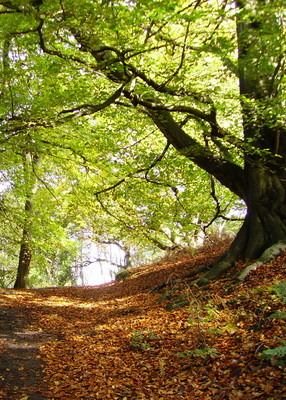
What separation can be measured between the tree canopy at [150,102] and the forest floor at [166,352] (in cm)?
198

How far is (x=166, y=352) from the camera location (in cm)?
450

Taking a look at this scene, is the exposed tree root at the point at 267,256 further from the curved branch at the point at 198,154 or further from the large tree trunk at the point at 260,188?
the curved branch at the point at 198,154

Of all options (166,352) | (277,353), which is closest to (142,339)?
(166,352)

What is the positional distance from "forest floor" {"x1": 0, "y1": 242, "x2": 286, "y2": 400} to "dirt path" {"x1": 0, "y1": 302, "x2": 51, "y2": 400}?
0.01 metres

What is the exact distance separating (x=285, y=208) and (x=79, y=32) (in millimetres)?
5675

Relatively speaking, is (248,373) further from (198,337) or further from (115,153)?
(115,153)

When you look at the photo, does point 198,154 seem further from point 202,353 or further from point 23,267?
point 23,267

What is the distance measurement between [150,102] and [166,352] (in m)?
4.52

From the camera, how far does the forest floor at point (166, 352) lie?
11.2 ft

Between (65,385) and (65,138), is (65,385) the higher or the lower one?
the lower one

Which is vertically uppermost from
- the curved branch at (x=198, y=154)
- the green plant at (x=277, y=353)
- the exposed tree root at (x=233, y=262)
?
the curved branch at (x=198, y=154)

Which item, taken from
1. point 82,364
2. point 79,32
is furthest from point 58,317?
point 79,32

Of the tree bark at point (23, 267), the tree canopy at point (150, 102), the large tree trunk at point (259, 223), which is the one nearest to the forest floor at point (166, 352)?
the large tree trunk at point (259, 223)

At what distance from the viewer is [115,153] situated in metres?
9.51
